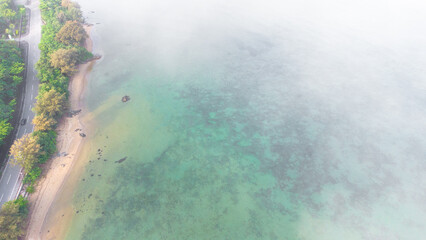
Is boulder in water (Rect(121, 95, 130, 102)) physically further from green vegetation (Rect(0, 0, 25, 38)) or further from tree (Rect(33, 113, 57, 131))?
green vegetation (Rect(0, 0, 25, 38))

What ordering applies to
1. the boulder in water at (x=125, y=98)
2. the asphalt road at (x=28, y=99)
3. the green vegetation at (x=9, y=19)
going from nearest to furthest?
the asphalt road at (x=28, y=99) → the boulder in water at (x=125, y=98) → the green vegetation at (x=9, y=19)

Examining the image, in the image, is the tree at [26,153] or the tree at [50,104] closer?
the tree at [26,153]

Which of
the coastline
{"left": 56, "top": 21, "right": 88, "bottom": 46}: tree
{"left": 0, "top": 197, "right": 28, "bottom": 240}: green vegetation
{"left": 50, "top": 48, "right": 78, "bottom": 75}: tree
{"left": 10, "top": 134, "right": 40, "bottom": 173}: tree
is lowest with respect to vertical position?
the coastline

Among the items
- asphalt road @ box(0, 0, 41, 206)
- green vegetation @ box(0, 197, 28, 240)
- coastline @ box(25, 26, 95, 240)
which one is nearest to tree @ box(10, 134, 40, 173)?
asphalt road @ box(0, 0, 41, 206)

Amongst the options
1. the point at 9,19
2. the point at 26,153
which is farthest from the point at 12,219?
the point at 9,19

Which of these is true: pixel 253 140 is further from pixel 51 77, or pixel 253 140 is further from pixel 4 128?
pixel 51 77

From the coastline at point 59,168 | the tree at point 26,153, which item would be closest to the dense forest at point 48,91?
the tree at point 26,153

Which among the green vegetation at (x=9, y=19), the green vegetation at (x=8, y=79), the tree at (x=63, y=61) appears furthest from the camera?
the green vegetation at (x=9, y=19)

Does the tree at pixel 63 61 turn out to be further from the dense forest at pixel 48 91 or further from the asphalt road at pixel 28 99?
the asphalt road at pixel 28 99
